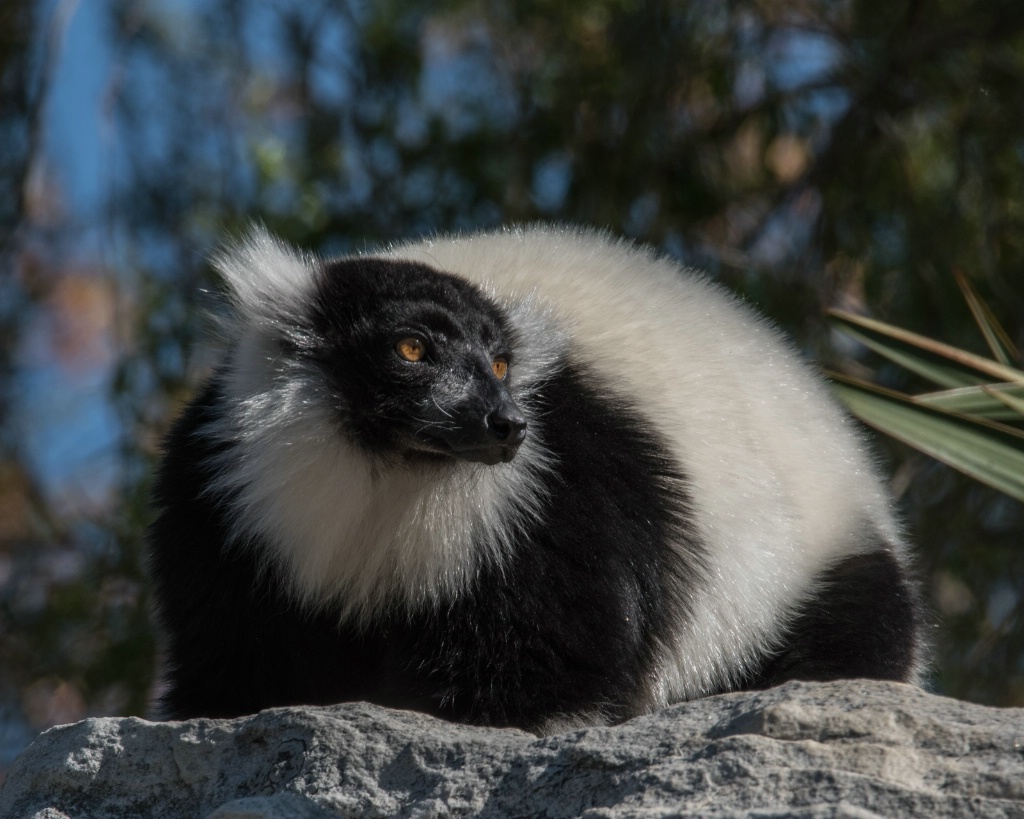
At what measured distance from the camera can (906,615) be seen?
4516 millimetres

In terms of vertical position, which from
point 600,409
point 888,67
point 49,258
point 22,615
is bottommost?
point 22,615

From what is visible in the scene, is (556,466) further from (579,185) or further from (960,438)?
(579,185)

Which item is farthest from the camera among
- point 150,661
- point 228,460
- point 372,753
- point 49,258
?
point 49,258

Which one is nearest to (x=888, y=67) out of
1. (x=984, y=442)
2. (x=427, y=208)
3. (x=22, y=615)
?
(x=427, y=208)

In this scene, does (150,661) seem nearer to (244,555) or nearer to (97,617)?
(97,617)

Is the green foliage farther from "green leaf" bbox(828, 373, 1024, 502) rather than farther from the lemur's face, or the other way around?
the lemur's face

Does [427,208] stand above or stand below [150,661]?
above

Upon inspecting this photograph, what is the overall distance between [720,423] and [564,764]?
1.76 meters

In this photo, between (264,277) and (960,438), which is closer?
(960,438)

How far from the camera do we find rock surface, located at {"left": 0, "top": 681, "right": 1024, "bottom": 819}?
252 cm

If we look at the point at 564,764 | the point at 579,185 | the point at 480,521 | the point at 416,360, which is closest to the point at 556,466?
the point at 480,521

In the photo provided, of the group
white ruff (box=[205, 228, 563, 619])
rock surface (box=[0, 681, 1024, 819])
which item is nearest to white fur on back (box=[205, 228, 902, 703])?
white ruff (box=[205, 228, 563, 619])

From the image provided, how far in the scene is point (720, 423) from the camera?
4332 millimetres

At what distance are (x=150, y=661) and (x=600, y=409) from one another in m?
4.40
